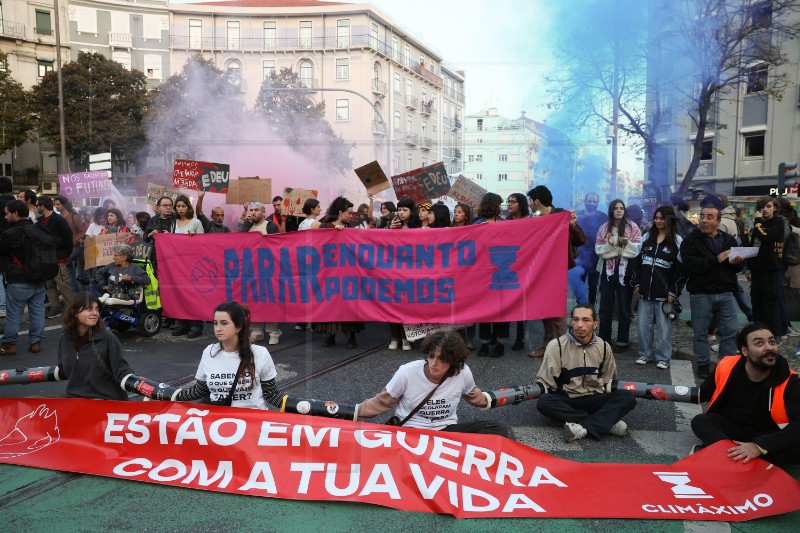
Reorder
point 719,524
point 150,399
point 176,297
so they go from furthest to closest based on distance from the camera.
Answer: point 176,297 → point 150,399 → point 719,524

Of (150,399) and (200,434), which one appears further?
(150,399)

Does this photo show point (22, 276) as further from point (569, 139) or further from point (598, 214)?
point (569, 139)

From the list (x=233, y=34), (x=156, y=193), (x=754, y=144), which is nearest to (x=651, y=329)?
(x=156, y=193)

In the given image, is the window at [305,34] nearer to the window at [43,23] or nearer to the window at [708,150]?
the window at [43,23]

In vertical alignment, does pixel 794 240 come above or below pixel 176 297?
above

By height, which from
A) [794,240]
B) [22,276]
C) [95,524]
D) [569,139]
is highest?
[569,139]

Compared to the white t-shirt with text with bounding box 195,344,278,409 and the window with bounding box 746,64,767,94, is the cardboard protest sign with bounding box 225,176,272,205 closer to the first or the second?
the white t-shirt with text with bounding box 195,344,278,409

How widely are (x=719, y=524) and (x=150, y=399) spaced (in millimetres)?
3498

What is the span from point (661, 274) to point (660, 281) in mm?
72

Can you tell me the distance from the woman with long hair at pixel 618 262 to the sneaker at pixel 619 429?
2629 millimetres

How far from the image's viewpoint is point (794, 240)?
6.57 metres

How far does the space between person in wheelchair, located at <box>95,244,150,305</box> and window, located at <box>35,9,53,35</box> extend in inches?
1515

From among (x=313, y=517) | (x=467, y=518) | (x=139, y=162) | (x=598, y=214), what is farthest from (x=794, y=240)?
(x=139, y=162)

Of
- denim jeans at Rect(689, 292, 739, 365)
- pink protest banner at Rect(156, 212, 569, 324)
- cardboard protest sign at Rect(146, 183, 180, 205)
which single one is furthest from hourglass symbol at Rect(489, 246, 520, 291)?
cardboard protest sign at Rect(146, 183, 180, 205)
